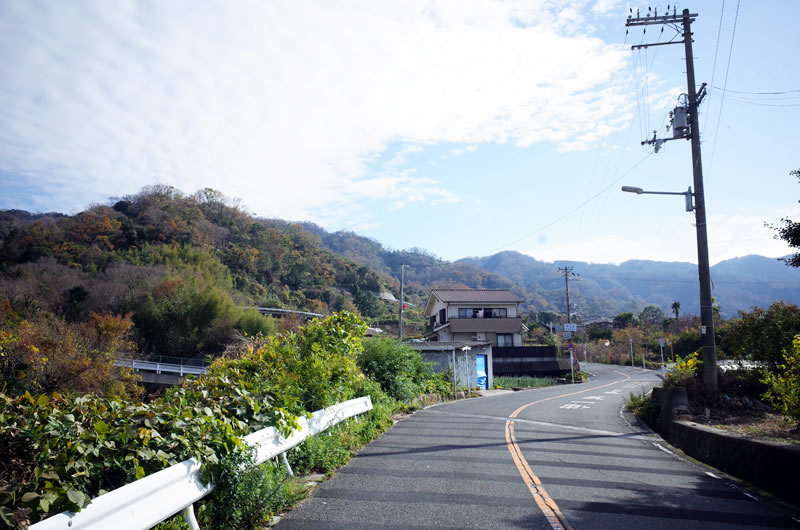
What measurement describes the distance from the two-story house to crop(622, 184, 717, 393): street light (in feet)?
122

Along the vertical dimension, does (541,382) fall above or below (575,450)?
below

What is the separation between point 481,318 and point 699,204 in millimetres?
37888

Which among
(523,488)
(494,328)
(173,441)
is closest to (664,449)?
(523,488)

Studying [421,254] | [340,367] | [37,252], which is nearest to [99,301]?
[37,252]

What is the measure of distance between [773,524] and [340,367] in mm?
6513

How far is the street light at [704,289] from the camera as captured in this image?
13.3 metres

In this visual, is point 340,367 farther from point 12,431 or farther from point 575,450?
point 12,431

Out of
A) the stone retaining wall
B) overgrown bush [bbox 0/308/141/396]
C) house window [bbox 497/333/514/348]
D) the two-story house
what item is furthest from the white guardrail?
house window [bbox 497/333/514/348]

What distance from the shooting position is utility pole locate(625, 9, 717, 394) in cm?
1336

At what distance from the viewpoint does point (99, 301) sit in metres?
46.5

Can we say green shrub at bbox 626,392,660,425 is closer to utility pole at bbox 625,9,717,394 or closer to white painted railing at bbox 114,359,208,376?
utility pole at bbox 625,9,717,394

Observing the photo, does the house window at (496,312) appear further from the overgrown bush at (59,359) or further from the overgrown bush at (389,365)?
the overgrown bush at (389,365)

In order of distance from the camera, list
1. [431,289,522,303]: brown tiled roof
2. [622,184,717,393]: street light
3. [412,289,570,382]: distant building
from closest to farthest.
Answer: [622,184,717,393]: street light
[412,289,570,382]: distant building
[431,289,522,303]: brown tiled roof

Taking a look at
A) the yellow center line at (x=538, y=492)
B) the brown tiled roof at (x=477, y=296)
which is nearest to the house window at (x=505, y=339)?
the brown tiled roof at (x=477, y=296)
